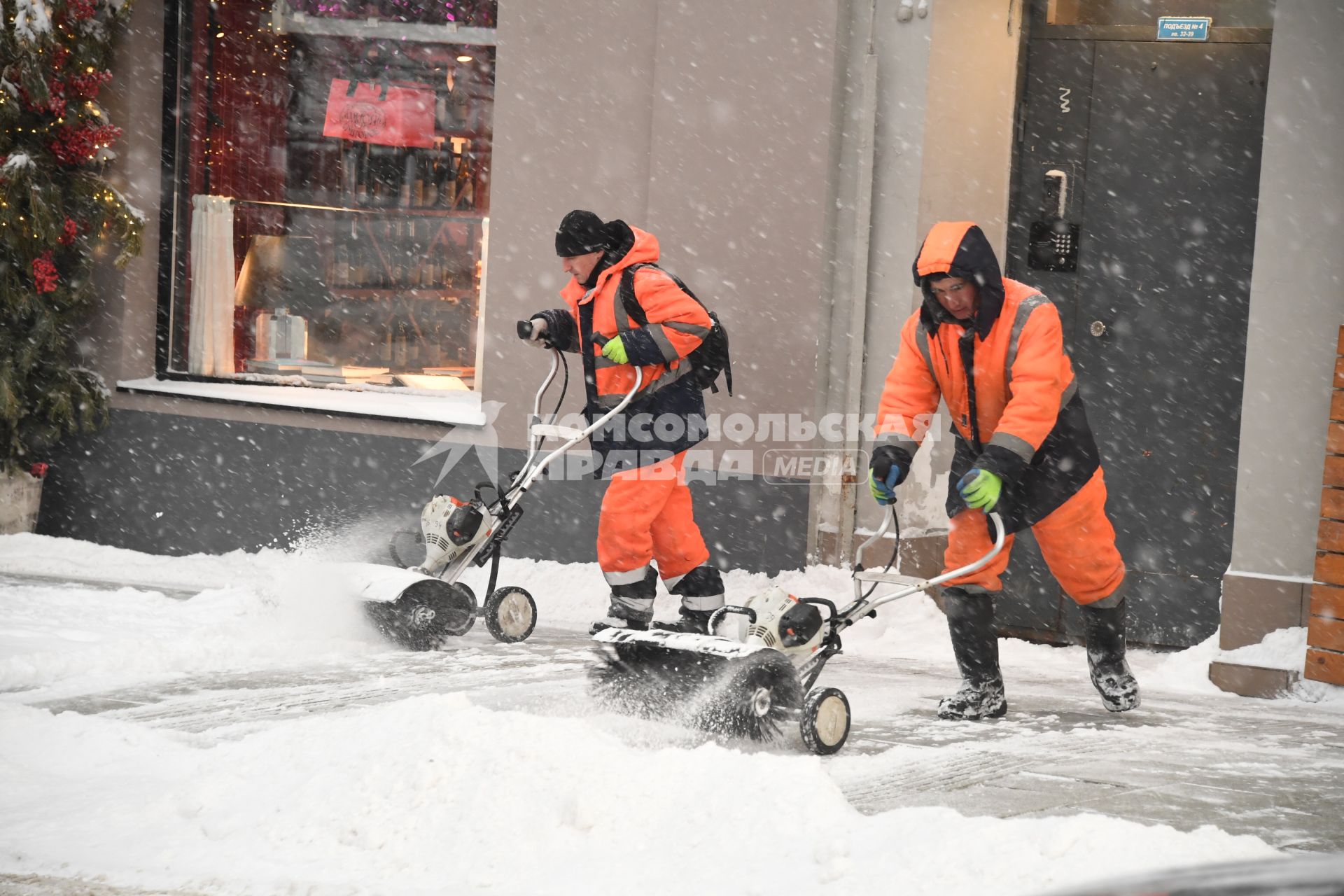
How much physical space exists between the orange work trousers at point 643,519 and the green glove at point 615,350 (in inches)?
19.7

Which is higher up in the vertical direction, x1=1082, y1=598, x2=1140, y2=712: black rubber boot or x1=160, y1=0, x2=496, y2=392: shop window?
x1=160, y1=0, x2=496, y2=392: shop window

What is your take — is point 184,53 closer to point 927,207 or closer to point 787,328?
point 787,328

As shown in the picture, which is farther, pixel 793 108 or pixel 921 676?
pixel 793 108

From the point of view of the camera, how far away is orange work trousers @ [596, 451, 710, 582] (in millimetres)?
5785

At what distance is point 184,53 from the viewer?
8.71m

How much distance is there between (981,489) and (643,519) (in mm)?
1746

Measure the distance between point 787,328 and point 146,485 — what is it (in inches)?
174

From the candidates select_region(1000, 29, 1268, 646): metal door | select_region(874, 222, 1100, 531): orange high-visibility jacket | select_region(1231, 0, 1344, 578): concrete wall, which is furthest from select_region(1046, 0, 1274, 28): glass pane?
select_region(874, 222, 1100, 531): orange high-visibility jacket

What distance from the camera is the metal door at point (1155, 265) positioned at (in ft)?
22.3

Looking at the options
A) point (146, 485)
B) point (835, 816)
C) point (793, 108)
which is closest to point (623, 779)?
point (835, 816)

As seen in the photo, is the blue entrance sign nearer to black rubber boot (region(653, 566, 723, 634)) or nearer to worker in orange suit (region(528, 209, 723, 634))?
worker in orange suit (region(528, 209, 723, 634))

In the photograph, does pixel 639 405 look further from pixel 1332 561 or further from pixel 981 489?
pixel 1332 561

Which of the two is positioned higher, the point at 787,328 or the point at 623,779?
the point at 787,328

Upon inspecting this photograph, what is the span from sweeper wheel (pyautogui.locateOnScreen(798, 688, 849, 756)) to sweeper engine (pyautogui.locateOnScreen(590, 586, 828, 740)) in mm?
110
